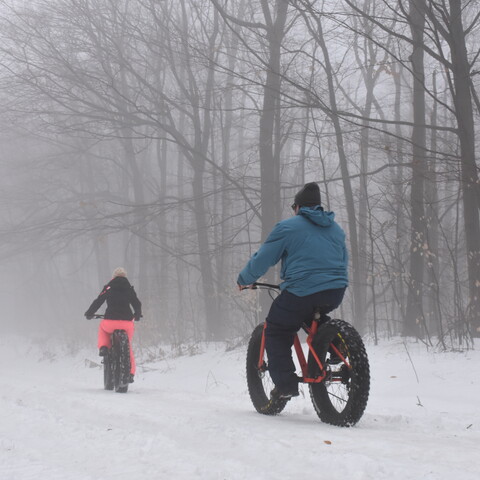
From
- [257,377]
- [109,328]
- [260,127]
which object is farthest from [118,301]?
[260,127]

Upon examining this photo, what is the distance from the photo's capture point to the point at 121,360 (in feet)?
30.8

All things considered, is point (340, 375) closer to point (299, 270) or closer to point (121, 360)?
point (299, 270)

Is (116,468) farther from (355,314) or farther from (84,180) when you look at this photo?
(84,180)

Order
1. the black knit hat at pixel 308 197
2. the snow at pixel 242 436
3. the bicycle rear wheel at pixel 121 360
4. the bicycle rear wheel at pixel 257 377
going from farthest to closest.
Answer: the bicycle rear wheel at pixel 121 360 → the bicycle rear wheel at pixel 257 377 → the black knit hat at pixel 308 197 → the snow at pixel 242 436

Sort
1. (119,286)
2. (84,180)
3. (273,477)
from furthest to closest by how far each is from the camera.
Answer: (84,180) → (119,286) → (273,477)

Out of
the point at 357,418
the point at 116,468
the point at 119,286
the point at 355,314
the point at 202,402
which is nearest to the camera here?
the point at 116,468

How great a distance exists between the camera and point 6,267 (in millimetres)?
46844

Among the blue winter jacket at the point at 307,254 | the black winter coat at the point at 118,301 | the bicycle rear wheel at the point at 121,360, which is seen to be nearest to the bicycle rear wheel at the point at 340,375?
the blue winter jacket at the point at 307,254

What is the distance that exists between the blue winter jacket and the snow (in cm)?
112

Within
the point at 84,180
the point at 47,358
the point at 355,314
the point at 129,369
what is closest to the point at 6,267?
the point at 84,180

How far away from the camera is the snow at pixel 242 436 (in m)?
3.48

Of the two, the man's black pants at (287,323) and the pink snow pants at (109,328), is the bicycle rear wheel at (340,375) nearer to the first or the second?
the man's black pants at (287,323)

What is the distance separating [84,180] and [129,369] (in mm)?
20889

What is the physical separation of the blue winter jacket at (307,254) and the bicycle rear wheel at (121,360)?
4671 mm
